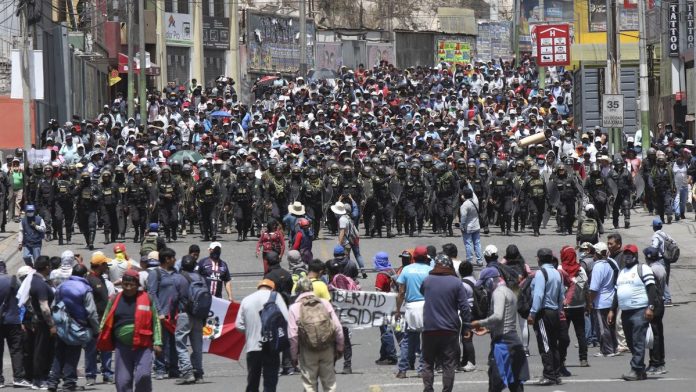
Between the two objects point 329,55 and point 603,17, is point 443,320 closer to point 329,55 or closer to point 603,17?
point 603,17

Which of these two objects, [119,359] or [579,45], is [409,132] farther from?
[119,359]

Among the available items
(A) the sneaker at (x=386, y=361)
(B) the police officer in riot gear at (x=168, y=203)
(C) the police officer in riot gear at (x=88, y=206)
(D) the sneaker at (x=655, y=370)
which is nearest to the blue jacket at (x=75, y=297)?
(A) the sneaker at (x=386, y=361)

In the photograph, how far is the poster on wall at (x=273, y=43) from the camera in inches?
2938

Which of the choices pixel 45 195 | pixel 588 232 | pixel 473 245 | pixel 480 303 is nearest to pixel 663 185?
pixel 473 245

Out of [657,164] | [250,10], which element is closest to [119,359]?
[657,164]

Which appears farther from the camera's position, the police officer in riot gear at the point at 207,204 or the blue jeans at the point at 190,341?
the police officer in riot gear at the point at 207,204

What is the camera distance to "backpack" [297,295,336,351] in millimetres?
14953

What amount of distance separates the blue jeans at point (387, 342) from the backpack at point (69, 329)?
3.52 metres

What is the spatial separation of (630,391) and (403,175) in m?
16.4

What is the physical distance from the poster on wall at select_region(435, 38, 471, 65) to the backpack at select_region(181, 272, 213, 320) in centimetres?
6974

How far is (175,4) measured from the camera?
2719 inches

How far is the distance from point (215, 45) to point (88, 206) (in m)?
42.3

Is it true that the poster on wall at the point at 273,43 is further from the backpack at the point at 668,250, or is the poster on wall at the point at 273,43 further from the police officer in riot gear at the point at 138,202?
the backpack at the point at 668,250

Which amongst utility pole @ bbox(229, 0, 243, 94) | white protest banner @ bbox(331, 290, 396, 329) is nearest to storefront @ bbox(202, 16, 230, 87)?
utility pole @ bbox(229, 0, 243, 94)
